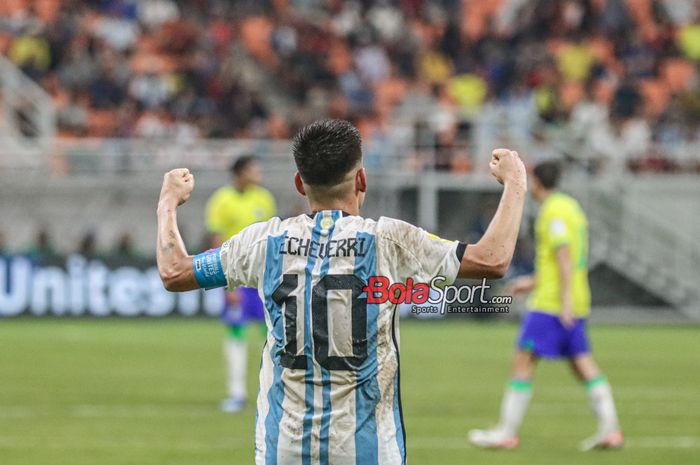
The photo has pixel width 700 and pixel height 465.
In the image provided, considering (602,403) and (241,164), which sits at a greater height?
(241,164)

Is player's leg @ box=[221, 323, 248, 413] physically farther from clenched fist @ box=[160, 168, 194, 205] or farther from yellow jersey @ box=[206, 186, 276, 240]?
clenched fist @ box=[160, 168, 194, 205]

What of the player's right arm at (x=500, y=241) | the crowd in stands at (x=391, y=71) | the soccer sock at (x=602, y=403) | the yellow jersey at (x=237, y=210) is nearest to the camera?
the player's right arm at (x=500, y=241)

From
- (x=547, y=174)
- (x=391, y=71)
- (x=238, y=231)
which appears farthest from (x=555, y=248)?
(x=391, y=71)

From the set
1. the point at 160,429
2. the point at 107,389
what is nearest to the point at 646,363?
the point at 107,389

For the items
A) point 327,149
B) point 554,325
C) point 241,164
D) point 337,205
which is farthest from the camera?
point 241,164

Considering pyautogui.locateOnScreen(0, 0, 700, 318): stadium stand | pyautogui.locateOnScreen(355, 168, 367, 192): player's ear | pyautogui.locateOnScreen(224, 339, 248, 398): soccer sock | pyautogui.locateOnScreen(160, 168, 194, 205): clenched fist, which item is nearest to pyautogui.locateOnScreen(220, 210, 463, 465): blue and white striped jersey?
pyautogui.locateOnScreen(355, 168, 367, 192): player's ear

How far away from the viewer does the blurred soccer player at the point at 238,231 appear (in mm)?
13016

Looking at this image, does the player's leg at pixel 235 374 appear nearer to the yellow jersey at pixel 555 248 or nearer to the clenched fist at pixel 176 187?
the yellow jersey at pixel 555 248

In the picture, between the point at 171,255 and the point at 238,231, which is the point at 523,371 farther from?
the point at 171,255

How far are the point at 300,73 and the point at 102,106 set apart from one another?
438 centimetres

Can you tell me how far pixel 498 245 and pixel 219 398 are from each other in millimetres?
9676

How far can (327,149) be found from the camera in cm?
462

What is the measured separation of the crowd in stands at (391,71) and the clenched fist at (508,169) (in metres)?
21.6

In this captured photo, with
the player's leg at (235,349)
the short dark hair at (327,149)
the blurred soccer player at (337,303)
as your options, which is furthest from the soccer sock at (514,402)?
the short dark hair at (327,149)
